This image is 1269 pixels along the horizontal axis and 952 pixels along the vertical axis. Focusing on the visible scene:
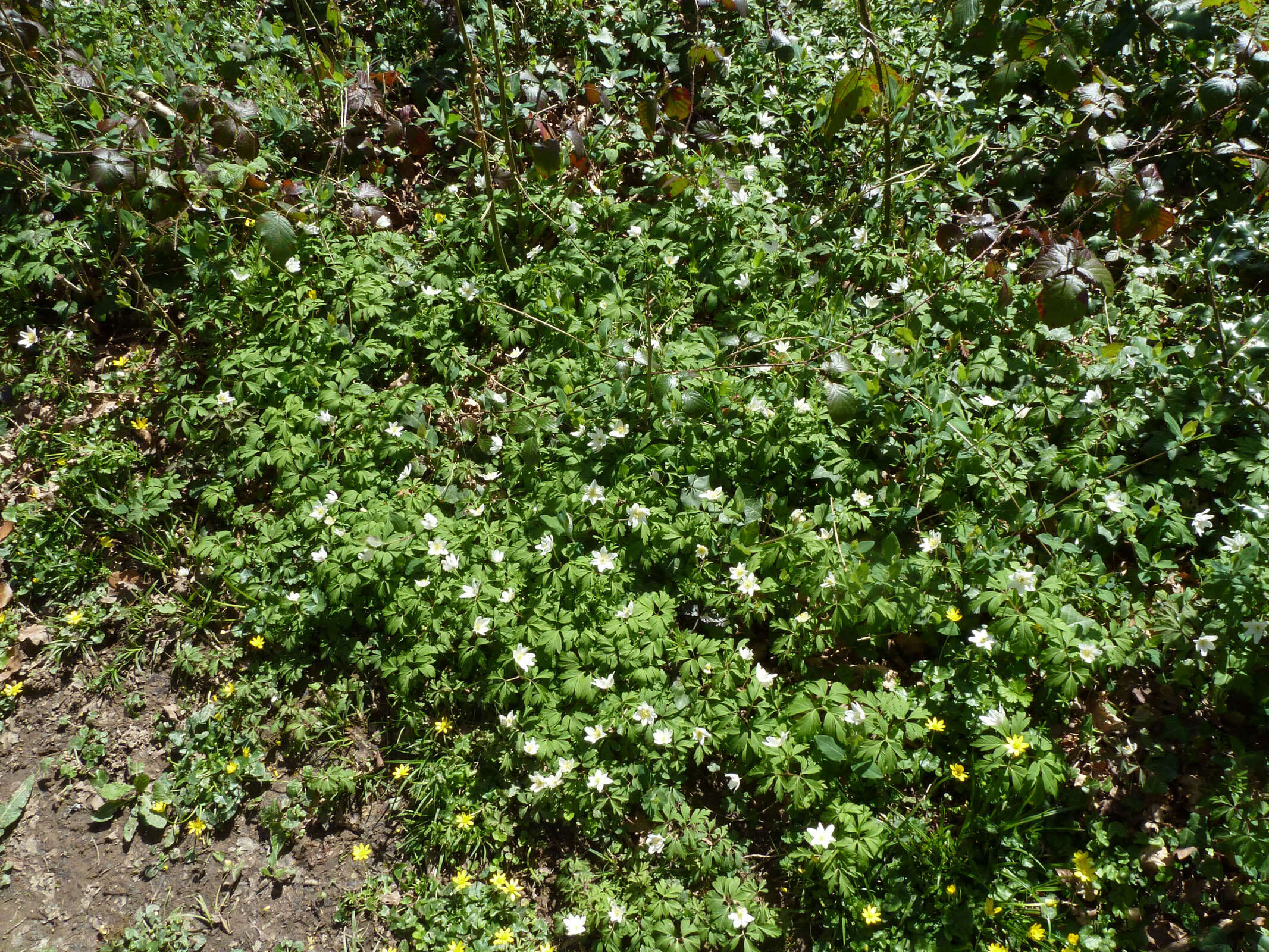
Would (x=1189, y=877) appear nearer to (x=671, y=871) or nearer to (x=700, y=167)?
(x=671, y=871)

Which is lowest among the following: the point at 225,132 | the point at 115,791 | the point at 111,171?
the point at 115,791

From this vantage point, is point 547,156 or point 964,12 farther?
point 547,156

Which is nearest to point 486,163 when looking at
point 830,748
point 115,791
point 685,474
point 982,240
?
point 685,474

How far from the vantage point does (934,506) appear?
2.94 m

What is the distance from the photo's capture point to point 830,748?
2.36 metres

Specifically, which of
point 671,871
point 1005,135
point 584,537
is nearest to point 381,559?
point 584,537

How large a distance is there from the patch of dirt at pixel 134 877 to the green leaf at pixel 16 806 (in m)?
0.02

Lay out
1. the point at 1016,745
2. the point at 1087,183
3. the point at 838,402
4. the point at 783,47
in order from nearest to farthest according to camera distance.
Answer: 1. the point at 1016,745
2. the point at 838,402
3. the point at 1087,183
4. the point at 783,47

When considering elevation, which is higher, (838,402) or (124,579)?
(838,402)

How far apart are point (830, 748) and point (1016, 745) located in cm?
56

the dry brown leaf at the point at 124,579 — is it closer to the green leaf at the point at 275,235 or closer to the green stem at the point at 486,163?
the green leaf at the point at 275,235

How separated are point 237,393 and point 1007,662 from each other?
329cm

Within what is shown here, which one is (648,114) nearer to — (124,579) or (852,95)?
(852,95)

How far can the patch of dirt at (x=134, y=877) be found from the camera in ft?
8.48
